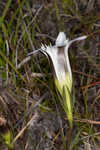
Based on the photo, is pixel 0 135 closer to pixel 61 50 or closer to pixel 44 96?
pixel 44 96

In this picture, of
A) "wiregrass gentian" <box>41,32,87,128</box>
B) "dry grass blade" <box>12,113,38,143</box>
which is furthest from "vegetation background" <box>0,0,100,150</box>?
"wiregrass gentian" <box>41,32,87,128</box>

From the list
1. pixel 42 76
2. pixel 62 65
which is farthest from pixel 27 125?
pixel 62 65

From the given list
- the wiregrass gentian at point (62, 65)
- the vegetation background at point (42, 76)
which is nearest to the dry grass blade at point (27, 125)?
the vegetation background at point (42, 76)

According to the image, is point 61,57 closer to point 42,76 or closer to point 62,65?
point 62,65

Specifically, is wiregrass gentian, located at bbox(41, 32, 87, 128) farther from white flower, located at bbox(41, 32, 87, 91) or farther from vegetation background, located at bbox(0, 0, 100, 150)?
vegetation background, located at bbox(0, 0, 100, 150)

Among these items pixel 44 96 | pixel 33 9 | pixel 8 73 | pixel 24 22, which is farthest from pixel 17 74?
pixel 33 9

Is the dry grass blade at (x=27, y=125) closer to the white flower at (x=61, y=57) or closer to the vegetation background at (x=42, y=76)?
the vegetation background at (x=42, y=76)

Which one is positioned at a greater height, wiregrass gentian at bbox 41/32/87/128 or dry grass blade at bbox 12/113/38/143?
wiregrass gentian at bbox 41/32/87/128

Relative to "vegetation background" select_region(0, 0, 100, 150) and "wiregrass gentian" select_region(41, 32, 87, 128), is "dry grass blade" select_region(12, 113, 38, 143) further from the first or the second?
"wiregrass gentian" select_region(41, 32, 87, 128)

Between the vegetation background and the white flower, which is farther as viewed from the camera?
the vegetation background
